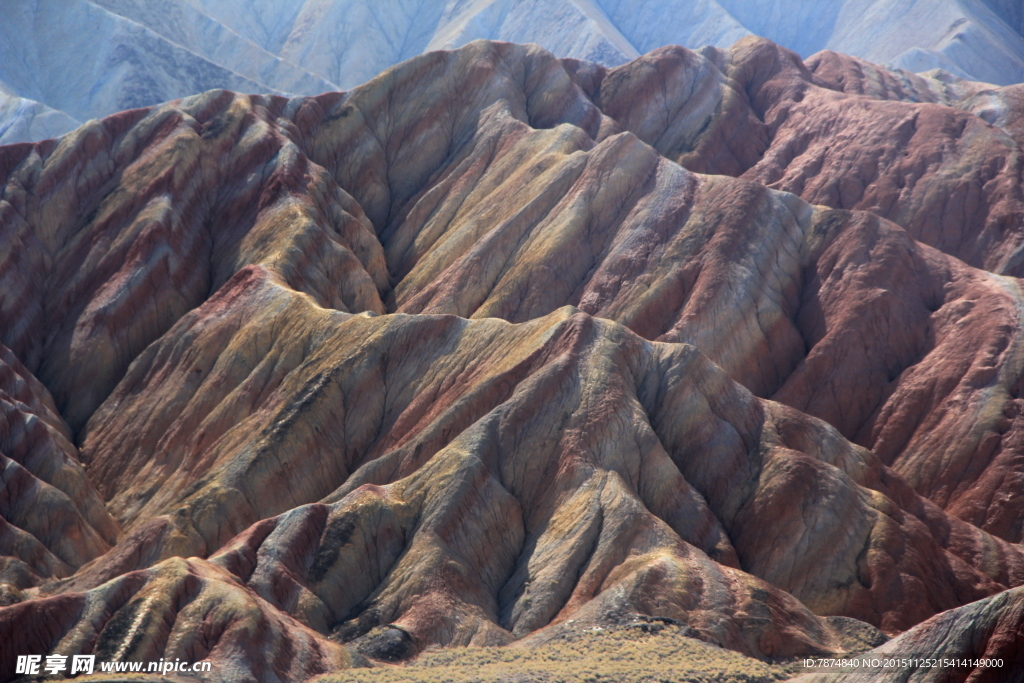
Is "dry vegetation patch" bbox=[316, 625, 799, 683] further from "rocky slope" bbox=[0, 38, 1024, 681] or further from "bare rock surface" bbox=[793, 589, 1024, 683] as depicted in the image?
"bare rock surface" bbox=[793, 589, 1024, 683]

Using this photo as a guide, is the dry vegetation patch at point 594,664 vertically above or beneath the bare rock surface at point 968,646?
beneath

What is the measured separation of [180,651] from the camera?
31.8 metres

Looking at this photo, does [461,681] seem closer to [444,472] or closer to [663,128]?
[444,472]

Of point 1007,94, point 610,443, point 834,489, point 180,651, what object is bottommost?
point 180,651

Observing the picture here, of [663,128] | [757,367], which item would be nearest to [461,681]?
[757,367]

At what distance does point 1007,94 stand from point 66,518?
3113 inches

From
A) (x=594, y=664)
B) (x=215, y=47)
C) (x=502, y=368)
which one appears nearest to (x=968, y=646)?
(x=594, y=664)

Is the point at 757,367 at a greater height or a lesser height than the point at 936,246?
lesser

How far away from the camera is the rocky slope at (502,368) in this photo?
37.2 m

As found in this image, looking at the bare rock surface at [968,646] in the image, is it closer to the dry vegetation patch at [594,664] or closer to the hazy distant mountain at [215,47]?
the dry vegetation patch at [594,664]

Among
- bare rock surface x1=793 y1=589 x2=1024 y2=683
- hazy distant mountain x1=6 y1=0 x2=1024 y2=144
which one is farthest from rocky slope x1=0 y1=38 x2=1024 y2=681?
hazy distant mountain x1=6 y1=0 x2=1024 y2=144

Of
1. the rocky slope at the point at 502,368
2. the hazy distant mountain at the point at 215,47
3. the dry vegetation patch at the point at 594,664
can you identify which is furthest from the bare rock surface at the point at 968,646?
the hazy distant mountain at the point at 215,47

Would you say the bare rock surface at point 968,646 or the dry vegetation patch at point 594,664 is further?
the dry vegetation patch at point 594,664

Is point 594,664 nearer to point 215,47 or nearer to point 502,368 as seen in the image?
point 502,368
